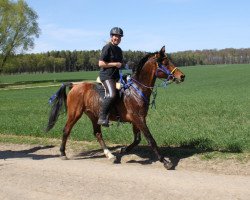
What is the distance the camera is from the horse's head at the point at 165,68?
9.19m

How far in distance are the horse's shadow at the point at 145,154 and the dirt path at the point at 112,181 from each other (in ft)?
0.32

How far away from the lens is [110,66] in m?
9.38

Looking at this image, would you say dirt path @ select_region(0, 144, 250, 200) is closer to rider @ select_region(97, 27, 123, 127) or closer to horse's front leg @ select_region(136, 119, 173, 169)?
horse's front leg @ select_region(136, 119, 173, 169)

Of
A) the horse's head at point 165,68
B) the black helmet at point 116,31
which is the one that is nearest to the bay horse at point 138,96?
the horse's head at point 165,68

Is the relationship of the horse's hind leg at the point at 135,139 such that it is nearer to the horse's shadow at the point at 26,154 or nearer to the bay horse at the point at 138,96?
the bay horse at the point at 138,96

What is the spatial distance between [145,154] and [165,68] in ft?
7.16

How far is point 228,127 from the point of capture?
547 inches

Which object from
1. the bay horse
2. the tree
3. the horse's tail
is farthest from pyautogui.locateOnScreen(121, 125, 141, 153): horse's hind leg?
the tree

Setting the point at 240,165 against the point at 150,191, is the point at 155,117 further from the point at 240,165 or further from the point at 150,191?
the point at 150,191

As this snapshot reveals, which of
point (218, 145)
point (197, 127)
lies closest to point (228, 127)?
point (197, 127)

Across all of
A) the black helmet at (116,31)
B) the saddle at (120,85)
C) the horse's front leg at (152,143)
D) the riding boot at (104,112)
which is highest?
the black helmet at (116,31)

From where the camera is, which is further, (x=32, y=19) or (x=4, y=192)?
Answer: (x=32, y=19)

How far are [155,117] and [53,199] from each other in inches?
492

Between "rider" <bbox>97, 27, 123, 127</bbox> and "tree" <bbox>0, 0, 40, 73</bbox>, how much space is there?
65.4 meters
